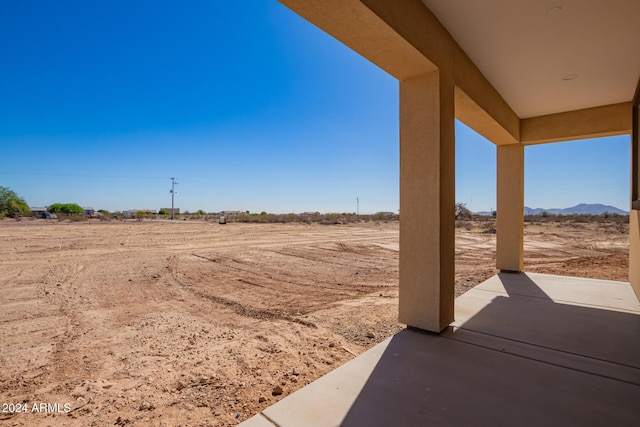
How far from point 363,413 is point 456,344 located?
1370 mm

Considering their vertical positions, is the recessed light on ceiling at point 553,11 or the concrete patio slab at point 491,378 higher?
the recessed light on ceiling at point 553,11

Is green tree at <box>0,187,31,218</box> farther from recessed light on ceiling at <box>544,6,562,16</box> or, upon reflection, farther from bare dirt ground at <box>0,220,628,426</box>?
recessed light on ceiling at <box>544,6,562,16</box>

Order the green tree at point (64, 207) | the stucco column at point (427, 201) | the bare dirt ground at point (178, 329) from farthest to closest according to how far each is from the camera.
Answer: the green tree at point (64, 207)
the stucco column at point (427, 201)
the bare dirt ground at point (178, 329)

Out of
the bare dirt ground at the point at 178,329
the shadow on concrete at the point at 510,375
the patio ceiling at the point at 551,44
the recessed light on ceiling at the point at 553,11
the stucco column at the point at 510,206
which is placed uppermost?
the patio ceiling at the point at 551,44

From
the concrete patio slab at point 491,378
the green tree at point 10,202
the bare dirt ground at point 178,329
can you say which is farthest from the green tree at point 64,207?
the concrete patio slab at point 491,378

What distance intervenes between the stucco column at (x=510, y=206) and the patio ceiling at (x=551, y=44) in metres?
1.34

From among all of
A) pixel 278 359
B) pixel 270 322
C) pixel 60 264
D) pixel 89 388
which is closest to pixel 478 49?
pixel 278 359

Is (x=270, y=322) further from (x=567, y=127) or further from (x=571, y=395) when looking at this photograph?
(x=567, y=127)

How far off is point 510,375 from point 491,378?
7.1 inches

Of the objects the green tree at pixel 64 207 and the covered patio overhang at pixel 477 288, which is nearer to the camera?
the covered patio overhang at pixel 477 288

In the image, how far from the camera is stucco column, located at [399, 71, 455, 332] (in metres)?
2.69

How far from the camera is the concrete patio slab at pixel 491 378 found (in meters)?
1.58

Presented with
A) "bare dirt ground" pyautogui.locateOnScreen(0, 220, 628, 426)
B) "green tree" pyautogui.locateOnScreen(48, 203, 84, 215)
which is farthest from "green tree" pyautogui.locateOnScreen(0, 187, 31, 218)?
"bare dirt ground" pyautogui.locateOnScreen(0, 220, 628, 426)

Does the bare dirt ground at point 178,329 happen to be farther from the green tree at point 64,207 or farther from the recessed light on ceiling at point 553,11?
the green tree at point 64,207
